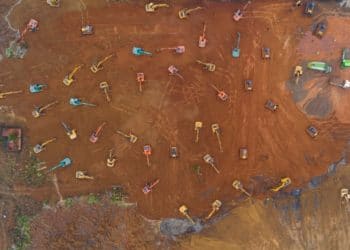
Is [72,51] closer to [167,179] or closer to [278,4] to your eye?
[167,179]

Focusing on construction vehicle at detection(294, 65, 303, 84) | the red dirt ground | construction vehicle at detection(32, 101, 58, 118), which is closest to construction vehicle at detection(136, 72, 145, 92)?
the red dirt ground

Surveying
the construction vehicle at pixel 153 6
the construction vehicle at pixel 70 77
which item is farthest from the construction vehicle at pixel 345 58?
the construction vehicle at pixel 70 77

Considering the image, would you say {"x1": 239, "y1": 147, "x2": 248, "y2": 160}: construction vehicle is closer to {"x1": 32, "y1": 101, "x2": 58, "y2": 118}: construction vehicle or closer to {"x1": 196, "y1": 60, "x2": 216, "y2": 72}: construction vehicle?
{"x1": 196, "y1": 60, "x2": 216, "y2": 72}: construction vehicle

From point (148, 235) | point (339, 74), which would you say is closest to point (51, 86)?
point (148, 235)

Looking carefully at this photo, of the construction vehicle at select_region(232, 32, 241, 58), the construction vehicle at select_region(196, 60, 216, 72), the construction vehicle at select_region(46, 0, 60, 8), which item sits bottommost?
the construction vehicle at select_region(196, 60, 216, 72)

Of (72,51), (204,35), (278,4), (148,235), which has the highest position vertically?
(278,4)

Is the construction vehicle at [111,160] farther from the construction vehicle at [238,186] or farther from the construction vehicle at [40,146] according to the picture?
the construction vehicle at [238,186]

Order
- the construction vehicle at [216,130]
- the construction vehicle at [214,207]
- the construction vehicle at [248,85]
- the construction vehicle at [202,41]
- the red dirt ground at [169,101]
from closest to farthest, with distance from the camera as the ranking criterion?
1. the construction vehicle at [214,207]
2. the construction vehicle at [216,130]
3. the red dirt ground at [169,101]
4. the construction vehicle at [248,85]
5. the construction vehicle at [202,41]
